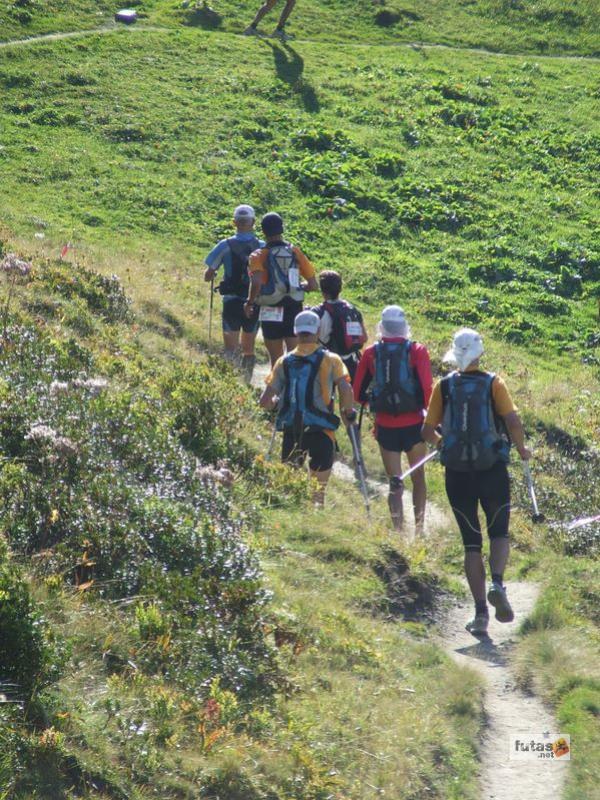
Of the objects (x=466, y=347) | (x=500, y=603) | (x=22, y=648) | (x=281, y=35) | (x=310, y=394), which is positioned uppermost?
(x=281, y=35)

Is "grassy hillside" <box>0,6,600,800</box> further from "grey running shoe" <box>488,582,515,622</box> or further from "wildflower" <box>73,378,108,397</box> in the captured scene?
"grey running shoe" <box>488,582,515,622</box>

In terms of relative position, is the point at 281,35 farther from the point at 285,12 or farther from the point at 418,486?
the point at 418,486

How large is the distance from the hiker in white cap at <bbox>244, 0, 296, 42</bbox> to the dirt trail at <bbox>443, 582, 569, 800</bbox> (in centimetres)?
2841

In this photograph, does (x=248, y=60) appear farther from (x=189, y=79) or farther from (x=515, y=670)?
(x=515, y=670)

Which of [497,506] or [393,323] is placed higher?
[393,323]

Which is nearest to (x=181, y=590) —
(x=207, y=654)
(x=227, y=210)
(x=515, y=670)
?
(x=207, y=654)

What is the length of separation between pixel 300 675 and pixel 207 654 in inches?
24.7

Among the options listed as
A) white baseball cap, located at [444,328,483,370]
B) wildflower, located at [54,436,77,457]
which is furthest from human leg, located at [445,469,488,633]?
wildflower, located at [54,436,77,457]

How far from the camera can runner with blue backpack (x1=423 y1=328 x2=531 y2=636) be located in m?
8.26

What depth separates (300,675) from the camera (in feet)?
21.9

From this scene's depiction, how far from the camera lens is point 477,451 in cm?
823

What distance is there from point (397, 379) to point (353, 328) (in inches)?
55.6

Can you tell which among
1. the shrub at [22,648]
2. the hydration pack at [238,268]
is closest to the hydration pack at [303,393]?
the hydration pack at [238,268]

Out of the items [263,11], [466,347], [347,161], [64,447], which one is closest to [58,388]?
[64,447]
